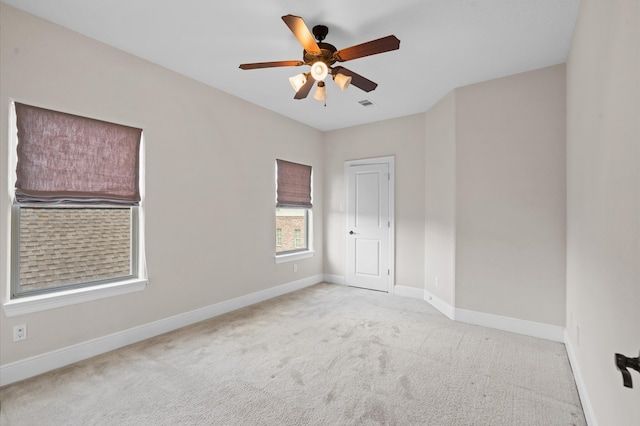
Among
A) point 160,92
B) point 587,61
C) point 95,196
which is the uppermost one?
point 160,92

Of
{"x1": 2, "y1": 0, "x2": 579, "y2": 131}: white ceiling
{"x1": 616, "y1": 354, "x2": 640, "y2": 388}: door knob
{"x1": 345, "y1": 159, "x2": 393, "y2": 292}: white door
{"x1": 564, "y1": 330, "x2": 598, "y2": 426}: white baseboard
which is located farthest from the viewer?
{"x1": 345, "y1": 159, "x2": 393, "y2": 292}: white door

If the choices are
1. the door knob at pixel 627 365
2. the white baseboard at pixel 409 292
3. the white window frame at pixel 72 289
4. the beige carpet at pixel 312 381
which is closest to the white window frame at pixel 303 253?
the beige carpet at pixel 312 381

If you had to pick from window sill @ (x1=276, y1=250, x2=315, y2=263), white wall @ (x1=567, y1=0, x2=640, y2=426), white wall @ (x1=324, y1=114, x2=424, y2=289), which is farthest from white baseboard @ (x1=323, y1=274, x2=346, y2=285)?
white wall @ (x1=567, y1=0, x2=640, y2=426)

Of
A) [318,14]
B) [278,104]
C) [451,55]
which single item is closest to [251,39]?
[318,14]

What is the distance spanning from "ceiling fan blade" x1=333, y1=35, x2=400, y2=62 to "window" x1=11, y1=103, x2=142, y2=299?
2176 mm

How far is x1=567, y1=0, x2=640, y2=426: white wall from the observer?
1145 millimetres

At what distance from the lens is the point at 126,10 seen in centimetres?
234

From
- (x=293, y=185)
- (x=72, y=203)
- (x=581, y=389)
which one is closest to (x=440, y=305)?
(x=581, y=389)

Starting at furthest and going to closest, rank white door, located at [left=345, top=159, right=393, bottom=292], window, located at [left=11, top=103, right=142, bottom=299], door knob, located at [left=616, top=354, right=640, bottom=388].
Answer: white door, located at [left=345, top=159, right=393, bottom=292] → window, located at [left=11, top=103, right=142, bottom=299] → door knob, located at [left=616, top=354, right=640, bottom=388]

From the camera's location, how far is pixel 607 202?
4.96 feet

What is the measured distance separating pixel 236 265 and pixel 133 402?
6.72 ft

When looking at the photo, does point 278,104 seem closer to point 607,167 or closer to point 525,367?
point 607,167

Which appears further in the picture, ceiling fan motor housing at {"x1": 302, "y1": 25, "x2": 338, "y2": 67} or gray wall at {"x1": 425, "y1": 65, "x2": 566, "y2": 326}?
gray wall at {"x1": 425, "y1": 65, "x2": 566, "y2": 326}

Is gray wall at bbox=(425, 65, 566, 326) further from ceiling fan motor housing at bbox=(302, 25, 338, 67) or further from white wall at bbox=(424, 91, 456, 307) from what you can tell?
ceiling fan motor housing at bbox=(302, 25, 338, 67)
